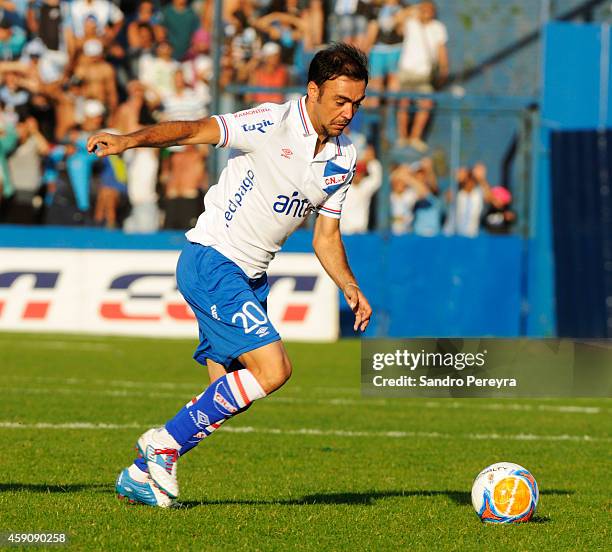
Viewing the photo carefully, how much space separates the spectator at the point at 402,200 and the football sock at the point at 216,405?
47.2 ft

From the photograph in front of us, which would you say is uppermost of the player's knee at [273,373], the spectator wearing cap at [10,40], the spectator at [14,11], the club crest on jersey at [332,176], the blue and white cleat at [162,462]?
the spectator at [14,11]

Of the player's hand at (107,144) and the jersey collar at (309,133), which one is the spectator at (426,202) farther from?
the player's hand at (107,144)

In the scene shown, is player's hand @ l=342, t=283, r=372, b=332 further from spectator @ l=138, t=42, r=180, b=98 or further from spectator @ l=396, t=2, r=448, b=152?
spectator @ l=138, t=42, r=180, b=98

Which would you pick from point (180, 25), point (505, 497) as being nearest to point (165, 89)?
point (180, 25)

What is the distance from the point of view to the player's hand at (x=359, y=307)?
6.20m

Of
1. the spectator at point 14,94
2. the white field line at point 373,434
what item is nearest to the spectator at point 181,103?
the spectator at point 14,94

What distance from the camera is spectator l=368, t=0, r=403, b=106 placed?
67.2 ft

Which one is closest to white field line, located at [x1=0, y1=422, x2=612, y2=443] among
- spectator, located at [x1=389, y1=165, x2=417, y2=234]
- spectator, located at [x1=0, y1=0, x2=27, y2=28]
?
spectator, located at [x1=389, y1=165, x2=417, y2=234]

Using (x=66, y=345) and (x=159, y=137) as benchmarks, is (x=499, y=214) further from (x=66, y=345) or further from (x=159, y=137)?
(x=159, y=137)

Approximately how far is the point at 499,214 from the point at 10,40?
8468 mm

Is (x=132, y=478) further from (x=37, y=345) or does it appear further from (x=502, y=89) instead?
(x=502, y=89)

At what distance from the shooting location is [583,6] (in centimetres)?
2170

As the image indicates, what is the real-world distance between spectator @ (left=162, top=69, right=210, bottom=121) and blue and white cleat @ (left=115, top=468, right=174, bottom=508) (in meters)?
14.3

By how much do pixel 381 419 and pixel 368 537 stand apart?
5.29 metres
